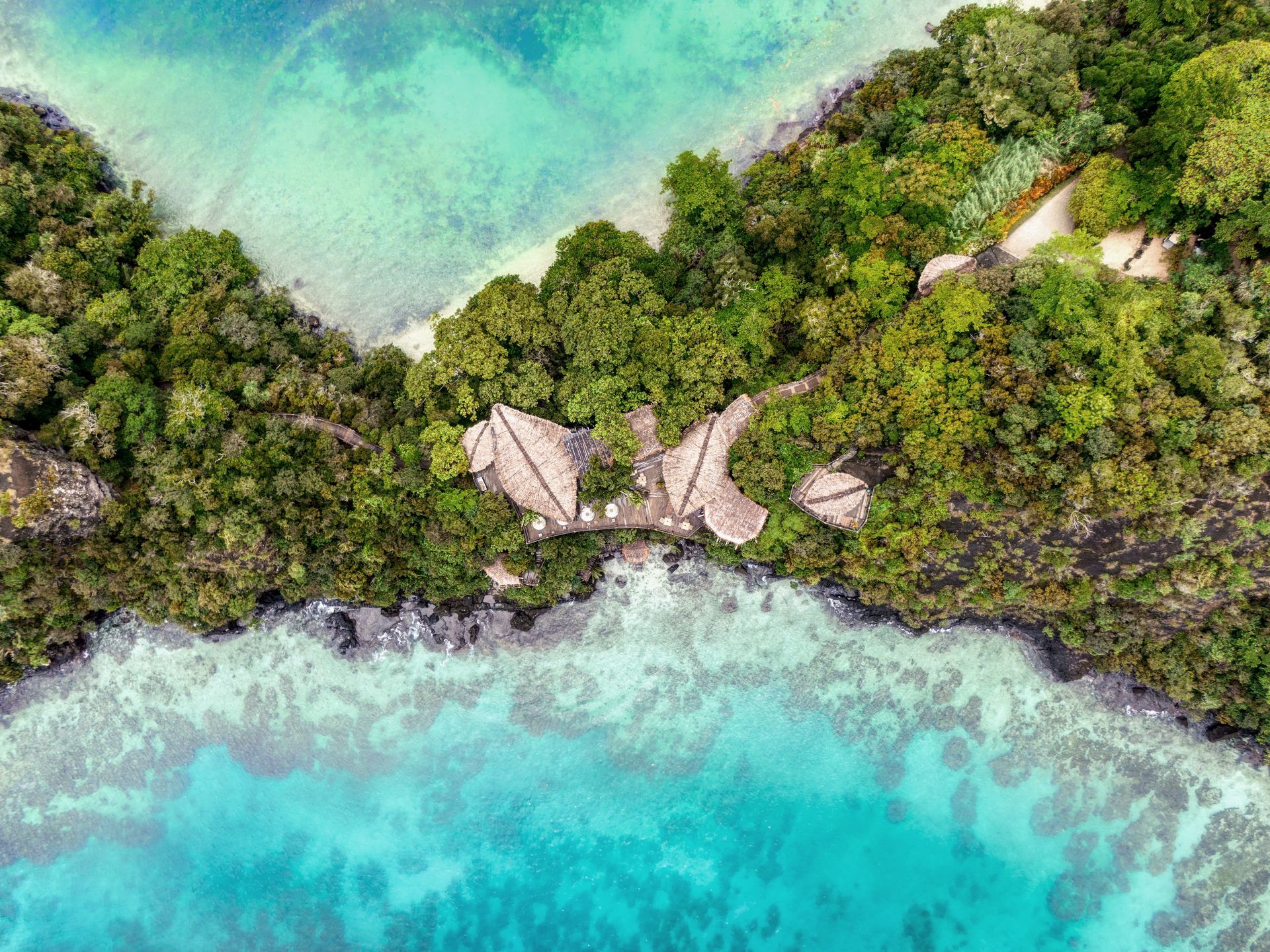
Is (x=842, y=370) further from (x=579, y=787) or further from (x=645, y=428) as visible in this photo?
(x=579, y=787)

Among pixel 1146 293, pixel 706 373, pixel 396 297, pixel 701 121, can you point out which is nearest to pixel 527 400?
pixel 706 373

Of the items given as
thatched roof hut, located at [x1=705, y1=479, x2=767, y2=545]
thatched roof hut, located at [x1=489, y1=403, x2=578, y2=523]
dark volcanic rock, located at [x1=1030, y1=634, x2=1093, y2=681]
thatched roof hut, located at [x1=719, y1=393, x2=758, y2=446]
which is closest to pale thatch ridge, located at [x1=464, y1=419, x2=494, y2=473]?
thatched roof hut, located at [x1=489, y1=403, x2=578, y2=523]

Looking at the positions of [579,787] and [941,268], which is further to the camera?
[579,787]

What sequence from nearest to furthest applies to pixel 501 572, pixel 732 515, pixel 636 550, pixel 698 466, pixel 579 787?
1. pixel 698 466
2. pixel 732 515
3. pixel 501 572
4. pixel 636 550
5. pixel 579 787

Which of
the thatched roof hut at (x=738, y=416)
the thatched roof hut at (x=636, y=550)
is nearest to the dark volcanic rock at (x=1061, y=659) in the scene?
the thatched roof hut at (x=738, y=416)

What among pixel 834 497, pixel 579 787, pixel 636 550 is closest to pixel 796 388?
pixel 834 497

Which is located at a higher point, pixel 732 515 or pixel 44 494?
pixel 44 494
